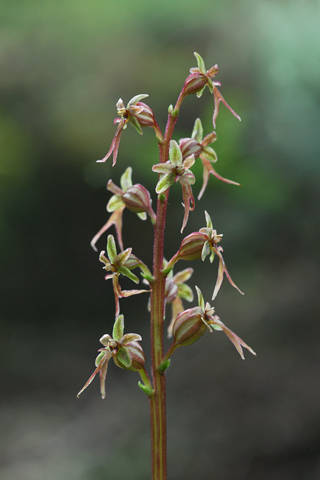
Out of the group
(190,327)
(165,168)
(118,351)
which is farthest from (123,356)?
(165,168)

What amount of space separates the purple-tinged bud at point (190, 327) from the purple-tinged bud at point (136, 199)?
227mm

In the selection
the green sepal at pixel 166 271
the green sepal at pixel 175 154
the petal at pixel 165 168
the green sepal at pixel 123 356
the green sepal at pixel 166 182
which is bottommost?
the green sepal at pixel 123 356

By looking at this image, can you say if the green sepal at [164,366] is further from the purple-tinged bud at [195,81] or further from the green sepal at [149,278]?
the purple-tinged bud at [195,81]

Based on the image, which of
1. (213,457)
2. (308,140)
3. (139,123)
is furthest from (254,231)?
(139,123)

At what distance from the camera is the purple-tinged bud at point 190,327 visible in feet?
3.07

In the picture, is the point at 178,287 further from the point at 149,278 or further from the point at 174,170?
the point at 174,170

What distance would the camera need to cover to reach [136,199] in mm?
988

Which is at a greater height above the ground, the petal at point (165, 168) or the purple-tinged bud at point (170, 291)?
the petal at point (165, 168)

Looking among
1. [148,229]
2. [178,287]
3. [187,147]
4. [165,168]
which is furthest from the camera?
[148,229]

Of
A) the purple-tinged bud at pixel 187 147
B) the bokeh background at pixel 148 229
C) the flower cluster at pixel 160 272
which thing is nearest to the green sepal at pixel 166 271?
the flower cluster at pixel 160 272

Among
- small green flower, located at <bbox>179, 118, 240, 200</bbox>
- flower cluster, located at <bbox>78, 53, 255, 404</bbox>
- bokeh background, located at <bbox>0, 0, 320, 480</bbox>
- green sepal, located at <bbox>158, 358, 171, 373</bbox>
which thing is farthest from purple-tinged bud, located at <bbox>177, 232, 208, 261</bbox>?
bokeh background, located at <bbox>0, 0, 320, 480</bbox>

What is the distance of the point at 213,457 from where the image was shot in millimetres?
1896

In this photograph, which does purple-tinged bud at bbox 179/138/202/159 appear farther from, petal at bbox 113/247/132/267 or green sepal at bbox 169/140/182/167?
petal at bbox 113/247/132/267

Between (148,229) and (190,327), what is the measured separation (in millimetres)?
1815
